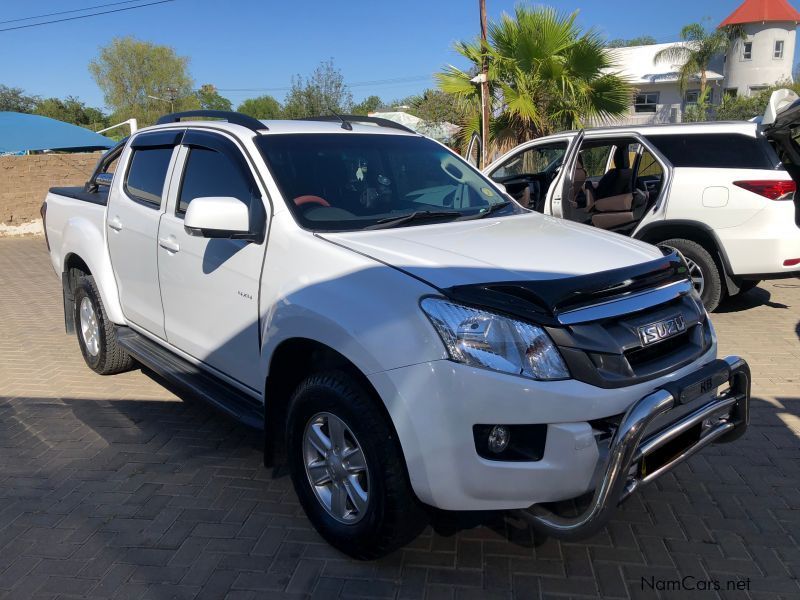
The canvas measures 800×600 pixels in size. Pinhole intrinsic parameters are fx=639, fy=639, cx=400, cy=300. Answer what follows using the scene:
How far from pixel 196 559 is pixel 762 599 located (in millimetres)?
2379

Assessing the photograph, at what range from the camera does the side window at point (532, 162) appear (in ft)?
24.5

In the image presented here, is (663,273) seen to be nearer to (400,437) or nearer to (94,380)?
(400,437)

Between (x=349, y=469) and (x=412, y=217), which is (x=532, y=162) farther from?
(x=349, y=469)

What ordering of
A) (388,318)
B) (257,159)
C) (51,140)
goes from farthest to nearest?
(51,140) → (257,159) → (388,318)

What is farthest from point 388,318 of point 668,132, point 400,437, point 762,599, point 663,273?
point 668,132

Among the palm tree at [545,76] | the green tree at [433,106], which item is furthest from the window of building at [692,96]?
the palm tree at [545,76]

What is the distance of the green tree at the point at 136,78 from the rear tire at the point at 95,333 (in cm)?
5666

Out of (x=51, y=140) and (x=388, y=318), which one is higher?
(x=51, y=140)

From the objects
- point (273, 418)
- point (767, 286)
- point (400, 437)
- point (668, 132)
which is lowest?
point (767, 286)

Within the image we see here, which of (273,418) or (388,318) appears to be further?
(273,418)

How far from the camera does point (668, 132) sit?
21.3ft

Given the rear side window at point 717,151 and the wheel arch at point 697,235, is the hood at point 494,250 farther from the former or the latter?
the rear side window at point 717,151

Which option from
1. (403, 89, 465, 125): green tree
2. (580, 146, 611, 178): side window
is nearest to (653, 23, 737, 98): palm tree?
(403, 89, 465, 125): green tree

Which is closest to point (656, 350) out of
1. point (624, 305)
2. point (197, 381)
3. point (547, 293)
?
point (624, 305)
